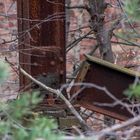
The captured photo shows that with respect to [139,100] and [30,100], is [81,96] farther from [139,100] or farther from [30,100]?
[30,100]

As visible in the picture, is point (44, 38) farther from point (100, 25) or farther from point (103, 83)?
point (100, 25)

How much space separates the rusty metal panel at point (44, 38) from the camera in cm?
302

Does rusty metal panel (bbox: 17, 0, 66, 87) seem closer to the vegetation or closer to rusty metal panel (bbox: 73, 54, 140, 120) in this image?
rusty metal panel (bbox: 73, 54, 140, 120)

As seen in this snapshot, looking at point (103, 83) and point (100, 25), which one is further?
point (100, 25)

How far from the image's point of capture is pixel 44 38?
3035 millimetres

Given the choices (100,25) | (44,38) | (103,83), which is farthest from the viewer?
(100,25)

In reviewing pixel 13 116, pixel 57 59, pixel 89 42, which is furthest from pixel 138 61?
pixel 13 116

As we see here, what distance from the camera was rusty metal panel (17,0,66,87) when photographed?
9.91 ft

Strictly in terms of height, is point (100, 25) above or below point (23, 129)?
above

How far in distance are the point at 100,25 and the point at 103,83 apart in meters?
1.15

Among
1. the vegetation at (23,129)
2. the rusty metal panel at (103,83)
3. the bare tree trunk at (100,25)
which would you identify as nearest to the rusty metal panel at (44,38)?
the rusty metal panel at (103,83)

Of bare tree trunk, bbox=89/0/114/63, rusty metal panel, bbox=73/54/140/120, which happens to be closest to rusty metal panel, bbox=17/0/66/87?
rusty metal panel, bbox=73/54/140/120

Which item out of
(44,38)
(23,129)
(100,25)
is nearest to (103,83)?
(44,38)

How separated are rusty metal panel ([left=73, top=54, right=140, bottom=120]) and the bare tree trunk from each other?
114cm
